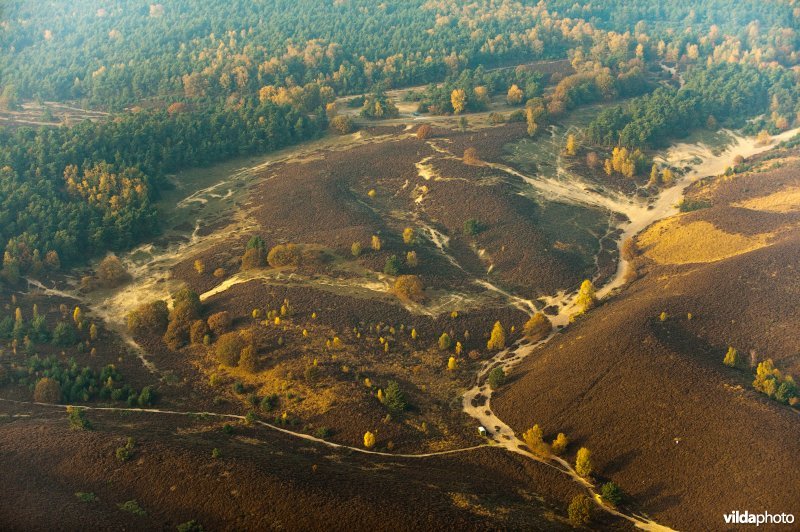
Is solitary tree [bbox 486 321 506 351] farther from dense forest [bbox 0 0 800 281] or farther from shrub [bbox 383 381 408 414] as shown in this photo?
dense forest [bbox 0 0 800 281]

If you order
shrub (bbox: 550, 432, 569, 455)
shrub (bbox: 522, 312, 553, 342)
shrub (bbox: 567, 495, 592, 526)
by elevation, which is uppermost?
shrub (bbox: 567, 495, 592, 526)

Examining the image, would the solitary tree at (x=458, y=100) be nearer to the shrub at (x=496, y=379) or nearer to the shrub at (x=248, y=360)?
the shrub at (x=496, y=379)

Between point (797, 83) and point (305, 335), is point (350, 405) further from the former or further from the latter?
point (797, 83)

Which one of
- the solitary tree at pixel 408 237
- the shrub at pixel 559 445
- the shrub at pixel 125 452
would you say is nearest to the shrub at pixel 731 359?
the shrub at pixel 559 445

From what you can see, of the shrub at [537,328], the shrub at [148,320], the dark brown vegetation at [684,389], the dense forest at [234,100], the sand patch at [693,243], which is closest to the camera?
the dark brown vegetation at [684,389]

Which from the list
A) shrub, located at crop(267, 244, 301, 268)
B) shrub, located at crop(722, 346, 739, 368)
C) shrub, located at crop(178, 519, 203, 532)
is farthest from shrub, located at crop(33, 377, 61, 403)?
shrub, located at crop(722, 346, 739, 368)

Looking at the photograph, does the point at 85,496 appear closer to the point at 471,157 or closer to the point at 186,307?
the point at 186,307
